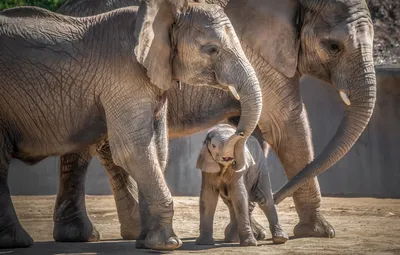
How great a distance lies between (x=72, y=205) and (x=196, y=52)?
6.89 ft

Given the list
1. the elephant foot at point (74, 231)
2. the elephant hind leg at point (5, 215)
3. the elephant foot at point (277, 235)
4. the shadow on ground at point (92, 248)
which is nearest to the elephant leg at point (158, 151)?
the shadow on ground at point (92, 248)

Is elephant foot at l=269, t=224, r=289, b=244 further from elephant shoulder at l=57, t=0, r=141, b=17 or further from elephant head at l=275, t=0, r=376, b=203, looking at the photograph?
elephant shoulder at l=57, t=0, r=141, b=17

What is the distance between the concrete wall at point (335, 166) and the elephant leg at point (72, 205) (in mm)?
4432

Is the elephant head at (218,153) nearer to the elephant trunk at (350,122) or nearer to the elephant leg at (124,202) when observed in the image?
the elephant trunk at (350,122)

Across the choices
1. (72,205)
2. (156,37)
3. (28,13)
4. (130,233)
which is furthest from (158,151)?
(28,13)

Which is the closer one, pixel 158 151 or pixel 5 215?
pixel 5 215

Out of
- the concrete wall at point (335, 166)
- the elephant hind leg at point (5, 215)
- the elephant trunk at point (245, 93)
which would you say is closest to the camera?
the elephant trunk at point (245, 93)

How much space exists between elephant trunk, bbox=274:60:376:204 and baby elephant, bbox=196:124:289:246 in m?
0.48

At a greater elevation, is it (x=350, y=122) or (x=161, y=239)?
(x=350, y=122)

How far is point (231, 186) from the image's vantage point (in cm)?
1051

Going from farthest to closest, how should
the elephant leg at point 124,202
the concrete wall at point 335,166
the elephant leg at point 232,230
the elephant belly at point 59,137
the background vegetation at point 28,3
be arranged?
the background vegetation at point 28,3
the concrete wall at point 335,166
the elephant leg at point 124,202
the elephant leg at point 232,230
the elephant belly at point 59,137

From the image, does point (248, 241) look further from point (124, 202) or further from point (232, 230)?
point (124, 202)

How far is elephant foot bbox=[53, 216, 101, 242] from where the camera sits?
36.8 feet

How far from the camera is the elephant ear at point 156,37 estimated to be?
32.9ft
